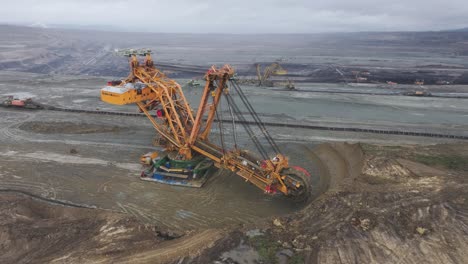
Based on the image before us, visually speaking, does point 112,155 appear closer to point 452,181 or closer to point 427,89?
point 452,181

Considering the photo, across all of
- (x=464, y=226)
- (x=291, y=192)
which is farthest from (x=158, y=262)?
(x=464, y=226)

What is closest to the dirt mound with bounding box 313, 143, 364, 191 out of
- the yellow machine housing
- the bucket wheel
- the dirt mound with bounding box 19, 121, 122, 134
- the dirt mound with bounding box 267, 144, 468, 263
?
the dirt mound with bounding box 267, 144, 468, 263

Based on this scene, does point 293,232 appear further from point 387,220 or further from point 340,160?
point 340,160

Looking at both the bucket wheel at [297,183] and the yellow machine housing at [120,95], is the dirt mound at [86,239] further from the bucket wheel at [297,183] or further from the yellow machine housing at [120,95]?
the yellow machine housing at [120,95]

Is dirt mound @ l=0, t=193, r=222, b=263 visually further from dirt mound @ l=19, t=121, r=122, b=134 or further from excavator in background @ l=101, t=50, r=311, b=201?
dirt mound @ l=19, t=121, r=122, b=134

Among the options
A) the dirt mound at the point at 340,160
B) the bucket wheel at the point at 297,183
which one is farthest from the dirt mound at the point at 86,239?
the dirt mound at the point at 340,160

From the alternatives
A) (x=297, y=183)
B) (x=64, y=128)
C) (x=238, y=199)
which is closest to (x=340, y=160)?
(x=297, y=183)
